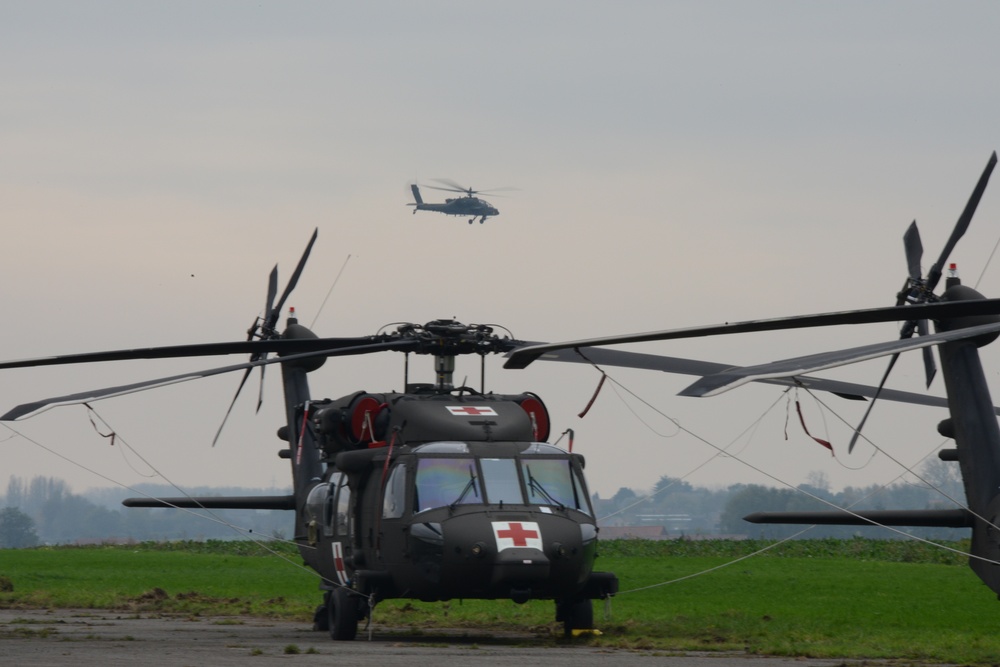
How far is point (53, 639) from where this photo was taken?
17594 millimetres

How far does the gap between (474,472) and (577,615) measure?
252 cm

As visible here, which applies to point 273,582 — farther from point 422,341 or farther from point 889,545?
point 889,545

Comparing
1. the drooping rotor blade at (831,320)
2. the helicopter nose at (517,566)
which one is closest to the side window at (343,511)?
the helicopter nose at (517,566)

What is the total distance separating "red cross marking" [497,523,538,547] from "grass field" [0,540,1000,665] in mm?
1611

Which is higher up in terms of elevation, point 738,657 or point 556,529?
point 556,529

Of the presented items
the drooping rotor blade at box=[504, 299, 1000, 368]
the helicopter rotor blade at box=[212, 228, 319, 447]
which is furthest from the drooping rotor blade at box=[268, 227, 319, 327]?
the drooping rotor blade at box=[504, 299, 1000, 368]

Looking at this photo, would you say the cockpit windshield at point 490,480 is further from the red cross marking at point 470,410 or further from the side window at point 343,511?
the side window at point 343,511

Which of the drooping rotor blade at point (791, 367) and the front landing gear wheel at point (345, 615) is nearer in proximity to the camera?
the drooping rotor blade at point (791, 367)

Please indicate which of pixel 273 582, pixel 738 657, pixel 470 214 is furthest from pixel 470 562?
pixel 470 214

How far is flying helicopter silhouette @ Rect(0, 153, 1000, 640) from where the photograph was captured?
16984mm

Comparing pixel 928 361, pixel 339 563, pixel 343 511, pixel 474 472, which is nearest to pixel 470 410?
pixel 474 472

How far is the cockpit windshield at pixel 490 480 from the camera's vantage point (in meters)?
17.8

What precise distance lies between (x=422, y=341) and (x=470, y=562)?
12.1 ft

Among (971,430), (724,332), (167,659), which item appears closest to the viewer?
(724,332)
